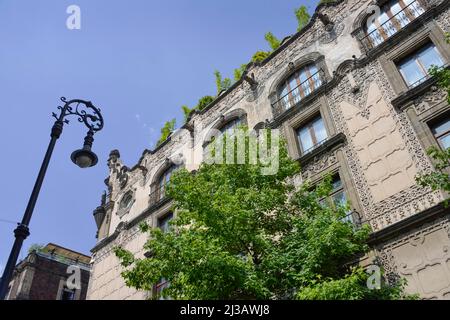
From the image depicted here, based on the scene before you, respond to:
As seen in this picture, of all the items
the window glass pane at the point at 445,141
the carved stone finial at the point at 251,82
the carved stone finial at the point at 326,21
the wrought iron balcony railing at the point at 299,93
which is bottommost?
the window glass pane at the point at 445,141

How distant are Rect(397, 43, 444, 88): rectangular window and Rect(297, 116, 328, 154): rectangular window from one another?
3.14 metres

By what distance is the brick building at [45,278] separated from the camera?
2555 cm

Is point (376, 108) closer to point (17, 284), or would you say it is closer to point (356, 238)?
point (356, 238)

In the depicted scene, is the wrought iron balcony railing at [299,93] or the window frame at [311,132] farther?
the wrought iron balcony railing at [299,93]

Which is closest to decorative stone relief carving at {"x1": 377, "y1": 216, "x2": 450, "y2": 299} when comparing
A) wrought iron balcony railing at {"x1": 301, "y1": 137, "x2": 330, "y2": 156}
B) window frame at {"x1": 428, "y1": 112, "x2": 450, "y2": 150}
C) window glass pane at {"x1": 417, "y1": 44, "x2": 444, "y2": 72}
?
window frame at {"x1": 428, "y1": 112, "x2": 450, "y2": 150}

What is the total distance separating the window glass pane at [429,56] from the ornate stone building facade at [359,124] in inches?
2.7

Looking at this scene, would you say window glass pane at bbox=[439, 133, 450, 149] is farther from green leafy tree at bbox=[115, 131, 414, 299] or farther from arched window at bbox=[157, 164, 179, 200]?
arched window at bbox=[157, 164, 179, 200]

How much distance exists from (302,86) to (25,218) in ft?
40.7

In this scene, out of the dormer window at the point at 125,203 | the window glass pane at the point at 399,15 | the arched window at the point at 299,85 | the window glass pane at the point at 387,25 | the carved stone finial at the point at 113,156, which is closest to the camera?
the window glass pane at the point at 399,15

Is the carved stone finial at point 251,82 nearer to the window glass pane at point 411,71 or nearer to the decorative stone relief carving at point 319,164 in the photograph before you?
the decorative stone relief carving at point 319,164

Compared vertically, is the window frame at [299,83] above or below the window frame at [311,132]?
above

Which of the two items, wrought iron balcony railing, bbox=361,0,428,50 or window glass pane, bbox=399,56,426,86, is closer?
window glass pane, bbox=399,56,426,86

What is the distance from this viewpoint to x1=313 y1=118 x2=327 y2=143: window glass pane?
45.0 ft

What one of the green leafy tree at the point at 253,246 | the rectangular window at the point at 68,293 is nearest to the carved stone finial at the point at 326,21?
the green leafy tree at the point at 253,246
